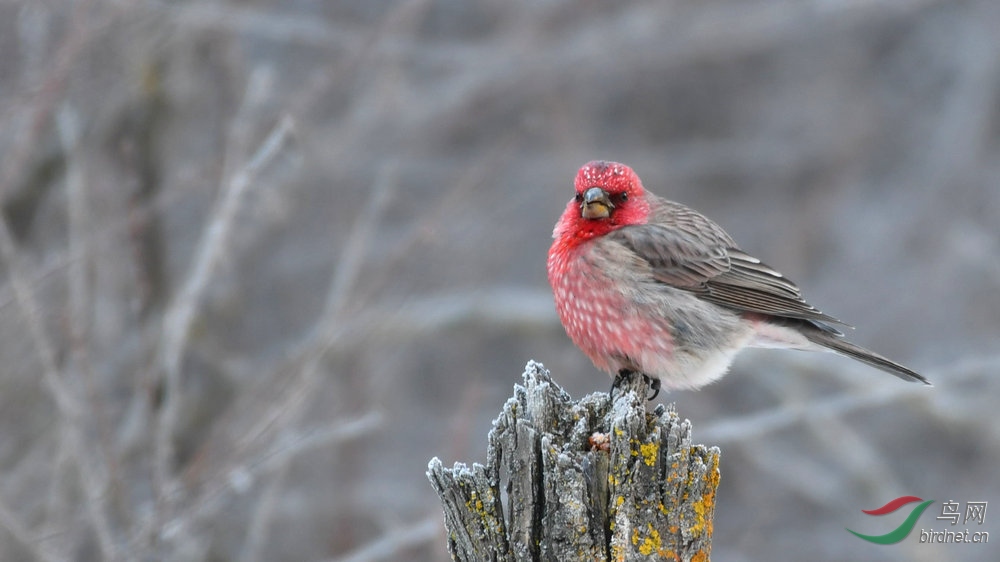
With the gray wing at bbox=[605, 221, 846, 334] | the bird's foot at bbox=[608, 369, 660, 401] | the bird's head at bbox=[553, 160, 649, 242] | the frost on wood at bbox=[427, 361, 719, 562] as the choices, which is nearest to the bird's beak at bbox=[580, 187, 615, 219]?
the bird's head at bbox=[553, 160, 649, 242]

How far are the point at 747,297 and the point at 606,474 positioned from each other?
2799 mm

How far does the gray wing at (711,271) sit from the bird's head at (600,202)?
Answer: 0.09 m

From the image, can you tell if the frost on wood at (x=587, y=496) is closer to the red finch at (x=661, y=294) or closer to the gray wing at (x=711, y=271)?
the red finch at (x=661, y=294)

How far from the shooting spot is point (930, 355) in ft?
38.4

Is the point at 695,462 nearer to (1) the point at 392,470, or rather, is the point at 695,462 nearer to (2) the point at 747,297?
(2) the point at 747,297

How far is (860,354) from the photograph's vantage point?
6535 millimetres

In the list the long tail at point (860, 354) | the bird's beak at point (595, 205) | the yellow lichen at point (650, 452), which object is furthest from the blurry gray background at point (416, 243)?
the yellow lichen at point (650, 452)

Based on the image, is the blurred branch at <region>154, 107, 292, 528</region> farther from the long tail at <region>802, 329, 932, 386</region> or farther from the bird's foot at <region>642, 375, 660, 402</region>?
the long tail at <region>802, 329, 932, 386</region>

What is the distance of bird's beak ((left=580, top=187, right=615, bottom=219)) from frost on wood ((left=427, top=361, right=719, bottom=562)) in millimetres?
2299

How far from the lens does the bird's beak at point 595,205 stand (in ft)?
21.1

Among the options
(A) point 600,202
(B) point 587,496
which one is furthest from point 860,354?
(B) point 587,496

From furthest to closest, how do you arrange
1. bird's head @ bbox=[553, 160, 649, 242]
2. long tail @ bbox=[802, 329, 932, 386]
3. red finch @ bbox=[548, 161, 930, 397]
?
bird's head @ bbox=[553, 160, 649, 242], long tail @ bbox=[802, 329, 932, 386], red finch @ bbox=[548, 161, 930, 397]

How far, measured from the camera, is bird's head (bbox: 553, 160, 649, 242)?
6.47 meters

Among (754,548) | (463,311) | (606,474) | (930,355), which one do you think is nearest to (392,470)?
(463,311)
